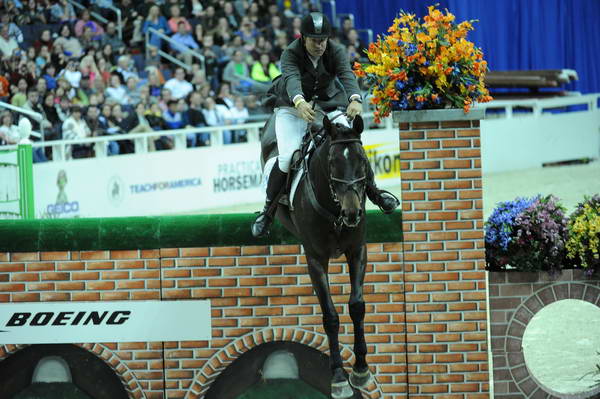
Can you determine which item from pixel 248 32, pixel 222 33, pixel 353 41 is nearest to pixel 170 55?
pixel 222 33

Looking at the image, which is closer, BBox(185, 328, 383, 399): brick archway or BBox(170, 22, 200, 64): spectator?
BBox(185, 328, 383, 399): brick archway

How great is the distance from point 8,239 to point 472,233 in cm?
336

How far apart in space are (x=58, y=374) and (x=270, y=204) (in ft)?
6.71

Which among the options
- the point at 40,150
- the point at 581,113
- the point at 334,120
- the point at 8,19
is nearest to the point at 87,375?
the point at 334,120

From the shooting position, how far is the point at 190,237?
7.65m

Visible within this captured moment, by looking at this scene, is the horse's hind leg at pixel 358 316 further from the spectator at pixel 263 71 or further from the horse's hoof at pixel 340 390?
the spectator at pixel 263 71

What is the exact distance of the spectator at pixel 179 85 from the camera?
63.3ft

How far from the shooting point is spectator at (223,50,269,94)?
20781 mm

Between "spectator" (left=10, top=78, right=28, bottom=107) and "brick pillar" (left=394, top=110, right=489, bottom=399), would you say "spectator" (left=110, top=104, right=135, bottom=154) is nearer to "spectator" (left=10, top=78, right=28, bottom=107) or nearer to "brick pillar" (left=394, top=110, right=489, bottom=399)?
"spectator" (left=10, top=78, right=28, bottom=107)

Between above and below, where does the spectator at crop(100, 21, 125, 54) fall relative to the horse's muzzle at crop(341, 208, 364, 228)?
above

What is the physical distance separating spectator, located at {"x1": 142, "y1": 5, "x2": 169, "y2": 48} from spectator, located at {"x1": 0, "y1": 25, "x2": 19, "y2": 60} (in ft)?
10.2

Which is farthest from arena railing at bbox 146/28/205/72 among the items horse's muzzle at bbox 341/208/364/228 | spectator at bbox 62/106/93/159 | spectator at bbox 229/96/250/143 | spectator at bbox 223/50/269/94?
horse's muzzle at bbox 341/208/364/228

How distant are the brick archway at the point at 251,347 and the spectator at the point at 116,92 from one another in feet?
35.7

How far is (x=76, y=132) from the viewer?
53.9 feet
